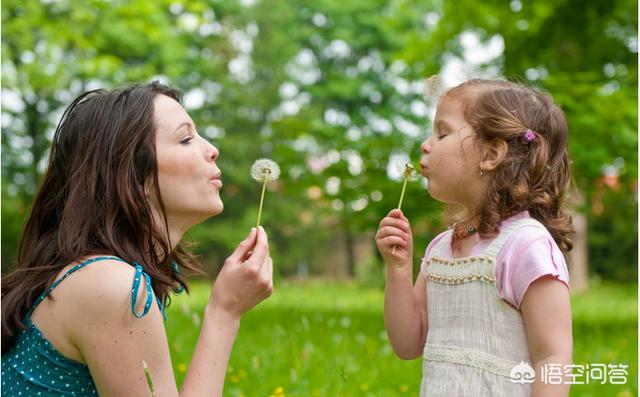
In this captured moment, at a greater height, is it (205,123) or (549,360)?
(205,123)

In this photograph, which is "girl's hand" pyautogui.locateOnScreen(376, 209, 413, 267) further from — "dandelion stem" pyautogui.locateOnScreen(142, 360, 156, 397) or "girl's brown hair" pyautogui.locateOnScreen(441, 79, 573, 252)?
"dandelion stem" pyautogui.locateOnScreen(142, 360, 156, 397)

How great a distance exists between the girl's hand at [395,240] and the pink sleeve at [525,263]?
29 centimetres

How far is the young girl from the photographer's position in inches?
72.8

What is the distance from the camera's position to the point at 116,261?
68.1 inches

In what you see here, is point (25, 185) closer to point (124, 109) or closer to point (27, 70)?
point (27, 70)

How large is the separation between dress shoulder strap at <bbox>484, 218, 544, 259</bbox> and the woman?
563 millimetres

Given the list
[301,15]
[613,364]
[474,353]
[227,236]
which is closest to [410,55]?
[613,364]

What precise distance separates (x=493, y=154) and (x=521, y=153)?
0.24 ft

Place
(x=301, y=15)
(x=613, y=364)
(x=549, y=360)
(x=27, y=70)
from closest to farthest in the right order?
(x=549, y=360) < (x=613, y=364) < (x=27, y=70) < (x=301, y=15)

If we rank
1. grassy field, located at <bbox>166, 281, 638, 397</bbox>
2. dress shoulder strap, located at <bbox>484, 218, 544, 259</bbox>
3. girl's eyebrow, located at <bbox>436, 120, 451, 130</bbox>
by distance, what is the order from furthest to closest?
grassy field, located at <bbox>166, 281, 638, 397</bbox> < girl's eyebrow, located at <bbox>436, 120, 451, 130</bbox> < dress shoulder strap, located at <bbox>484, 218, 544, 259</bbox>

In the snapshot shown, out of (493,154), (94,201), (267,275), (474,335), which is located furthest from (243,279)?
(493,154)

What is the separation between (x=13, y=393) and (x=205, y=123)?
1894cm

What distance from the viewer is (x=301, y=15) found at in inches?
926

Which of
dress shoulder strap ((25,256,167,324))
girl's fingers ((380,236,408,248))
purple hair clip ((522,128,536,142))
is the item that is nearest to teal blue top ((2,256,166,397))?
dress shoulder strap ((25,256,167,324))
